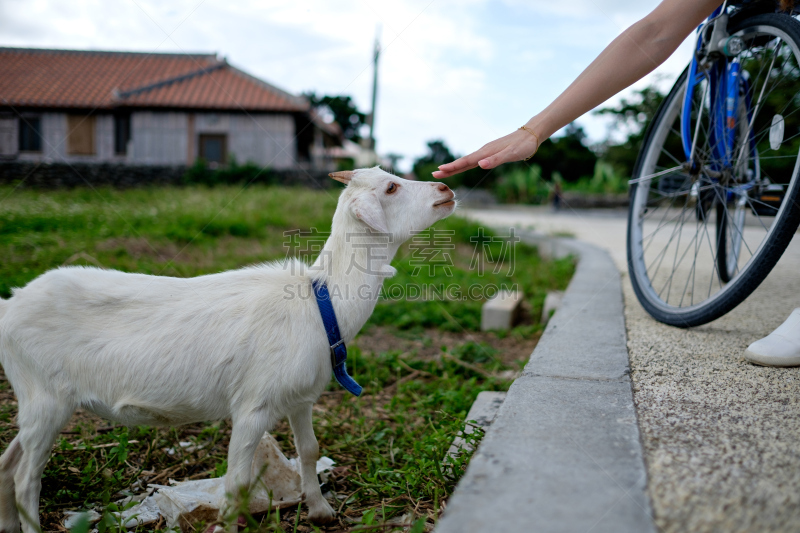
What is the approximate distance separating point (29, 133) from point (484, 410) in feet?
62.7

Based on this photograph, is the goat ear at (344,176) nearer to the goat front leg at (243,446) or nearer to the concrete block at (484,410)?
the goat front leg at (243,446)

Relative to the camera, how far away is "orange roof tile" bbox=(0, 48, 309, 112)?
52.8 ft

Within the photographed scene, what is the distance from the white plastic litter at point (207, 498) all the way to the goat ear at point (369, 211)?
826 mm

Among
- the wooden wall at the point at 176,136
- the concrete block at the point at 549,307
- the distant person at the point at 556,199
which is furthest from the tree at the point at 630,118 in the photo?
the concrete block at the point at 549,307

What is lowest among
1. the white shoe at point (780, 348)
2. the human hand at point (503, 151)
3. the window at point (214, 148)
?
the white shoe at point (780, 348)

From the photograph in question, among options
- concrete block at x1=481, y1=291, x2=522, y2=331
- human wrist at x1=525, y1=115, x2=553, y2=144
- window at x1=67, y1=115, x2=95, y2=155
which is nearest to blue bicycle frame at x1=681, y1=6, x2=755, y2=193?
human wrist at x1=525, y1=115, x2=553, y2=144

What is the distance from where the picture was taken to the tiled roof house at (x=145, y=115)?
1634 centimetres

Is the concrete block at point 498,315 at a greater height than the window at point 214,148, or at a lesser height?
lesser

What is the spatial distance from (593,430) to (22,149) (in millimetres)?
19862

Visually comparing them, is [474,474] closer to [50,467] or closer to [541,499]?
[541,499]

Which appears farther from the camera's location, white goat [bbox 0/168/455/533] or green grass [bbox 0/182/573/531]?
green grass [bbox 0/182/573/531]

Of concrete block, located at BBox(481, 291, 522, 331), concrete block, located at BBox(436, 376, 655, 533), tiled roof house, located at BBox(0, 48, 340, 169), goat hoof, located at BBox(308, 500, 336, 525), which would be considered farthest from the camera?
Result: tiled roof house, located at BBox(0, 48, 340, 169)

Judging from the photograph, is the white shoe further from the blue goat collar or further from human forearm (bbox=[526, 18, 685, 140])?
the blue goat collar

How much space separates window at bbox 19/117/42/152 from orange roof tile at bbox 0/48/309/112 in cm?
70
